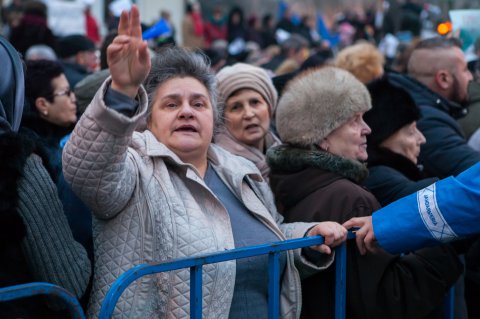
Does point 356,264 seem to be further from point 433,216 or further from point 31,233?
point 31,233

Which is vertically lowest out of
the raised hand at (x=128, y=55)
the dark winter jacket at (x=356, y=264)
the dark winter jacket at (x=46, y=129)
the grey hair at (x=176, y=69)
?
the dark winter jacket at (x=356, y=264)

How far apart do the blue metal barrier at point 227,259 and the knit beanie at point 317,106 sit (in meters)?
0.61

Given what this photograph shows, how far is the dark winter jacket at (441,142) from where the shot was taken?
4.17 m

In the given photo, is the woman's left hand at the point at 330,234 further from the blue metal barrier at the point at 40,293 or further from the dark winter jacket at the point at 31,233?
the blue metal barrier at the point at 40,293

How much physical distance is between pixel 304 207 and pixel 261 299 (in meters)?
0.52

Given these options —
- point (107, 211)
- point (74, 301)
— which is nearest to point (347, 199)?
point (107, 211)

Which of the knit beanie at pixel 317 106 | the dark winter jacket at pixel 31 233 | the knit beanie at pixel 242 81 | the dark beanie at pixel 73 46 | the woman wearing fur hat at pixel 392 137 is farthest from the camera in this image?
the dark beanie at pixel 73 46

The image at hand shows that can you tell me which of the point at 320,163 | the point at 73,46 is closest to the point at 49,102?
the point at 320,163

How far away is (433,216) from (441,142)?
1.53 metres

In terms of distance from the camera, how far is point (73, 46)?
344 inches

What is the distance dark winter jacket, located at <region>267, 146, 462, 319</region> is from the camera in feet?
10.0

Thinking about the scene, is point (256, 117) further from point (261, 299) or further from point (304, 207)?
point (261, 299)

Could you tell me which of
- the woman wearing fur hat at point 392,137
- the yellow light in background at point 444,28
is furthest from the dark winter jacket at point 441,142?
the yellow light in background at point 444,28

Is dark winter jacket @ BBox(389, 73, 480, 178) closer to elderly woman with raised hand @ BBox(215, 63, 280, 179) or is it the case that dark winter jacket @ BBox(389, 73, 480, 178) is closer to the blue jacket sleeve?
elderly woman with raised hand @ BBox(215, 63, 280, 179)
